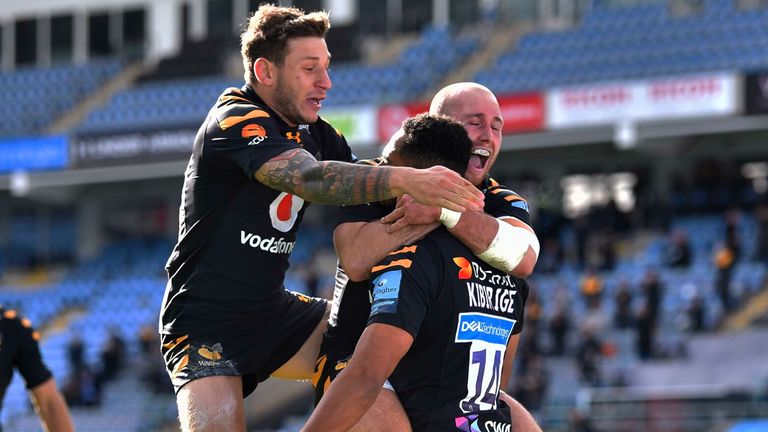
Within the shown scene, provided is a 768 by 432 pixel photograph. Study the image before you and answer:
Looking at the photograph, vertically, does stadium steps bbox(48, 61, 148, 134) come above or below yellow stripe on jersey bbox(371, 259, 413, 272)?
below

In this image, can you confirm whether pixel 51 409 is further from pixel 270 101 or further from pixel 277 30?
pixel 277 30

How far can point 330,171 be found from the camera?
201 inches

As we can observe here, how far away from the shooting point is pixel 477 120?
5.21 metres

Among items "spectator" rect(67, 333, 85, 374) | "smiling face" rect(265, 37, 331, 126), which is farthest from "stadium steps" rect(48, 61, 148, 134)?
"smiling face" rect(265, 37, 331, 126)

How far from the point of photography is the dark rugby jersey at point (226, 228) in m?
5.66

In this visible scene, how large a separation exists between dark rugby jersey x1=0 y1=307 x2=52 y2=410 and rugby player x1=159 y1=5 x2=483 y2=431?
1.57 meters

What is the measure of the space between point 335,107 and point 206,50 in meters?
6.46

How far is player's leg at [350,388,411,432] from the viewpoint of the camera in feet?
15.5

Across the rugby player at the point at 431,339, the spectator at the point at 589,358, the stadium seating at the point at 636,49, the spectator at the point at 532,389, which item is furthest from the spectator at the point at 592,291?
Answer: the rugby player at the point at 431,339

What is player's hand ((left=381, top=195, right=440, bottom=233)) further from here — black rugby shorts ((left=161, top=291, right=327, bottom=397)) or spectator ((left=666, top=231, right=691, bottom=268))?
spectator ((left=666, top=231, right=691, bottom=268))

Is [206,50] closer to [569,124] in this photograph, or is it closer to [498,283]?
[569,124]

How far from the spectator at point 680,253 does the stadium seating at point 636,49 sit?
163 inches

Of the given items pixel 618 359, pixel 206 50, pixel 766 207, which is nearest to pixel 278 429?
pixel 618 359

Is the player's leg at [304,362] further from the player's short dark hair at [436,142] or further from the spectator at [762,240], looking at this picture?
the spectator at [762,240]
